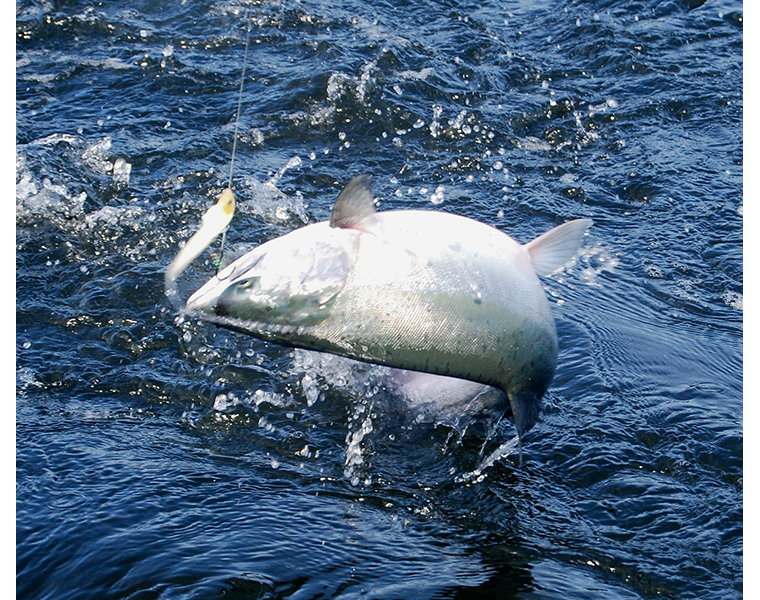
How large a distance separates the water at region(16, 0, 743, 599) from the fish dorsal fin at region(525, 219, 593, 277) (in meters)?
1.11

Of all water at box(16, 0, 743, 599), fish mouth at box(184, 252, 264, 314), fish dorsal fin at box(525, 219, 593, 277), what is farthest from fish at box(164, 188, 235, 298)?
fish dorsal fin at box(525, 219, 593, 277)

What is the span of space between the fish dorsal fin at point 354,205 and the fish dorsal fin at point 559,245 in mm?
806

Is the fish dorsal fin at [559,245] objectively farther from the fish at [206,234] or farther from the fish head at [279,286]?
the fish at [206,234]

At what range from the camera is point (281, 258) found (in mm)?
3521

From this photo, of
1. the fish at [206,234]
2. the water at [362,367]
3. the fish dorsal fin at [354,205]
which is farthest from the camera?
the water at [362,367]

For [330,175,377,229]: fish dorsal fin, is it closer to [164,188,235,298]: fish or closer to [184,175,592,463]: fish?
[184,175,592,463]: fish

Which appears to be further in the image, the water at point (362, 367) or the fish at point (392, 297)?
the water at point (362, 367)

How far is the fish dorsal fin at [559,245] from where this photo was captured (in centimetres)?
399

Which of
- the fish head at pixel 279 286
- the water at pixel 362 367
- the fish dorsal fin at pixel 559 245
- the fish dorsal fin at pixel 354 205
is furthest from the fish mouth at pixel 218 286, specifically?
the fish dorsal fin at pixel 559 245

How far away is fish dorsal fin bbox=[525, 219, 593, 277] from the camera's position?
13.1 feet

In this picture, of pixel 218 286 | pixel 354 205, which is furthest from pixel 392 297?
pixel 218 286

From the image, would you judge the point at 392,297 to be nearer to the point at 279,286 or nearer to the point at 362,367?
the point at 279,286

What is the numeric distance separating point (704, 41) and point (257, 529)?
7.23 meters

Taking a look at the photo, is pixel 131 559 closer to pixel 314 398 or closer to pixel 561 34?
pixel 314 398
